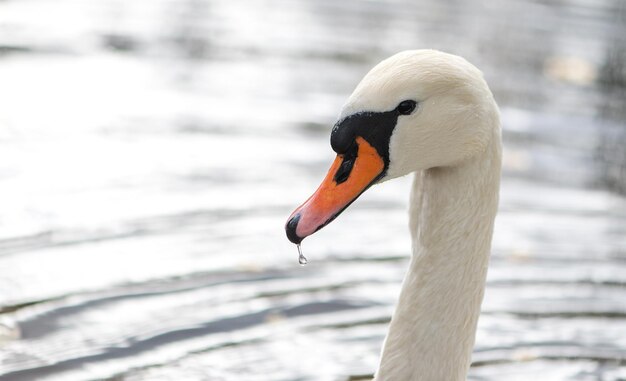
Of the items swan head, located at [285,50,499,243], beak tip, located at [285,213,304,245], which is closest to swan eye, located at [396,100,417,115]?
swan head, located at [285,50,499,243]

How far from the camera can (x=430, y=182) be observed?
5027 mm

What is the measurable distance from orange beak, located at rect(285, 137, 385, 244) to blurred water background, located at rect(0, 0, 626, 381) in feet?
6.25

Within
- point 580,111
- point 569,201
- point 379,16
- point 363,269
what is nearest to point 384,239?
point 363,269

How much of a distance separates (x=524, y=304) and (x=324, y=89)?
14.7 feet

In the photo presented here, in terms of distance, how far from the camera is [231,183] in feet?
29.3

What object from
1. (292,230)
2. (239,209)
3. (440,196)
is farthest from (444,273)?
(239,209)

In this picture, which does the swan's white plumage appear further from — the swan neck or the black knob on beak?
the black knob on beak

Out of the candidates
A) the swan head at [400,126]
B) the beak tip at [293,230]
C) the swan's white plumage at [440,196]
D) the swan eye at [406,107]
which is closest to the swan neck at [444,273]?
the swan's white plumage at [440,196]

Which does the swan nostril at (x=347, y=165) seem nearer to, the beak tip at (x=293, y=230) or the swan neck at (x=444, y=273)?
the beak tip at (x=293, y=230)

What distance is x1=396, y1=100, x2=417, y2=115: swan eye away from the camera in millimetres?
4699

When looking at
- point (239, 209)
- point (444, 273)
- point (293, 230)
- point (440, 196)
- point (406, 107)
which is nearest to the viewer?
point (293, 230)

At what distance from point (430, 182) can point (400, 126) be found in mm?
393

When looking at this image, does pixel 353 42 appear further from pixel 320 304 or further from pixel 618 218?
pixel 320 304

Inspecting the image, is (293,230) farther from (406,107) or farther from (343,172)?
(406,107)
